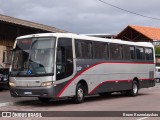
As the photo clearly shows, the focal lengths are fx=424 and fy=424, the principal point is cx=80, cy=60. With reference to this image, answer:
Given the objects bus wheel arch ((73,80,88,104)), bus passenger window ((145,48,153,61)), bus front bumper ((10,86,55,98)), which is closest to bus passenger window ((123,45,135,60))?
bus passenger window ((145,48,153,61))

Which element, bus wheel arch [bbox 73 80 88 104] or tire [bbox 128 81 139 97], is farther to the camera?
tire [bbox 128 81 139 97]

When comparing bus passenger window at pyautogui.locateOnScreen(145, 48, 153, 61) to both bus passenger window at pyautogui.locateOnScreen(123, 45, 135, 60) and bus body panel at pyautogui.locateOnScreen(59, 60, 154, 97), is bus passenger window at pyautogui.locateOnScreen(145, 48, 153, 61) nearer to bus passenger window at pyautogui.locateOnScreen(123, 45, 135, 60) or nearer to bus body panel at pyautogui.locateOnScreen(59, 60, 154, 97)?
bus body panel at pyautogui.locateOnScreen(59, 60, 154, 97)

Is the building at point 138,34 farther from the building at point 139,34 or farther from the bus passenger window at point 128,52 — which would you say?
the bus passenger window at point 128,52

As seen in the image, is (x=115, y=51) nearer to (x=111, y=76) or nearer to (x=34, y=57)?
(x=111, y=76)

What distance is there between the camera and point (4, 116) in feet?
43.3

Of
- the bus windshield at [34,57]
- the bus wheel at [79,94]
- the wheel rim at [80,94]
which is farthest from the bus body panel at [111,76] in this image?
the bus windshield at [34,57]

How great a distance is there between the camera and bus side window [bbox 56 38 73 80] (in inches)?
645

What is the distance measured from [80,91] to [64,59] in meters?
1.79

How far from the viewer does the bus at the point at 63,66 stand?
16.1m

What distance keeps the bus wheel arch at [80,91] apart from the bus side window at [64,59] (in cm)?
89

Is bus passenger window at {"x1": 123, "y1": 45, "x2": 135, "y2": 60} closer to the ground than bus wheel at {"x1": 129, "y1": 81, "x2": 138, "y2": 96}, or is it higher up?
higher up

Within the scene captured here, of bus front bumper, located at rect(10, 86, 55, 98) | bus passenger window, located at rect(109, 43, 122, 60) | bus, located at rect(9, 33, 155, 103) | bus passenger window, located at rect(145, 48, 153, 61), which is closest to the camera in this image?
bus front bumper, located at rect(10, 86, 55, 98)

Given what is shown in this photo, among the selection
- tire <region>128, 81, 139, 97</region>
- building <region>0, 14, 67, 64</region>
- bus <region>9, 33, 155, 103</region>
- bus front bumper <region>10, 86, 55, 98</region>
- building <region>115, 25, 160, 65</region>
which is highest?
building <region>115, 25, 160, 65</region>

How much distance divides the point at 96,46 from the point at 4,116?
7.29 meters
